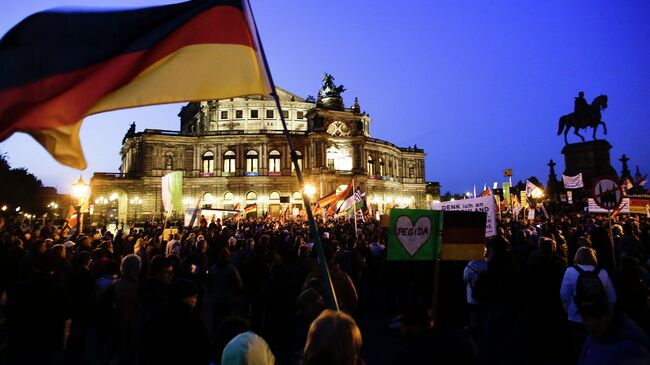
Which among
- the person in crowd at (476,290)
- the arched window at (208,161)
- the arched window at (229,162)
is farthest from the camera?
the arched window at (229,162)

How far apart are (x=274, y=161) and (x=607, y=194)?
4921 cm

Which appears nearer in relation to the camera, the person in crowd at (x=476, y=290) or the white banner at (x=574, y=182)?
the person in crowd at (x=476, y=290)

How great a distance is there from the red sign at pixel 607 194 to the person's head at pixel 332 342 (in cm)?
988

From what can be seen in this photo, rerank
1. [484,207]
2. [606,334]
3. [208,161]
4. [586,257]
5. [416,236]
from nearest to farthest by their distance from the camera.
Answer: [606,334], [416,236], [586,257], [484,207], [208,161]

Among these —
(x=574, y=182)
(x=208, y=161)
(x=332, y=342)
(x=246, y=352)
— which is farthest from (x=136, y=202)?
(x=332, y=342)

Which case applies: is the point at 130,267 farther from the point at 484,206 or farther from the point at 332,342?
the point at 484,206

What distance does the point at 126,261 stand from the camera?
5746mm

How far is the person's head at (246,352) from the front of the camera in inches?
107

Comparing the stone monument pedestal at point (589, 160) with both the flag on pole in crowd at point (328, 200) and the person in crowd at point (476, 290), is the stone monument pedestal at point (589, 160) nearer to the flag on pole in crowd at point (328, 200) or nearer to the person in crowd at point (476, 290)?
the flag on pole in crowd at point (328, 200)

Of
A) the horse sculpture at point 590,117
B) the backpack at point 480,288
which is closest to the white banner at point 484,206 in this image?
the backpack at point 480,288

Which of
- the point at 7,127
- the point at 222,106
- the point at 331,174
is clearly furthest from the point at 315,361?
the point at 222,106

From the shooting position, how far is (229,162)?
56500 millimetres

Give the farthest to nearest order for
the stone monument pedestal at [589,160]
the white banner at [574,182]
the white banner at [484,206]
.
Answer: the stone monument pedestal at [589,160], the white banner at [574,182], the white banner at [484,206]

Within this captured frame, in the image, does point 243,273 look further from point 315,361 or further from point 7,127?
point 315,361
